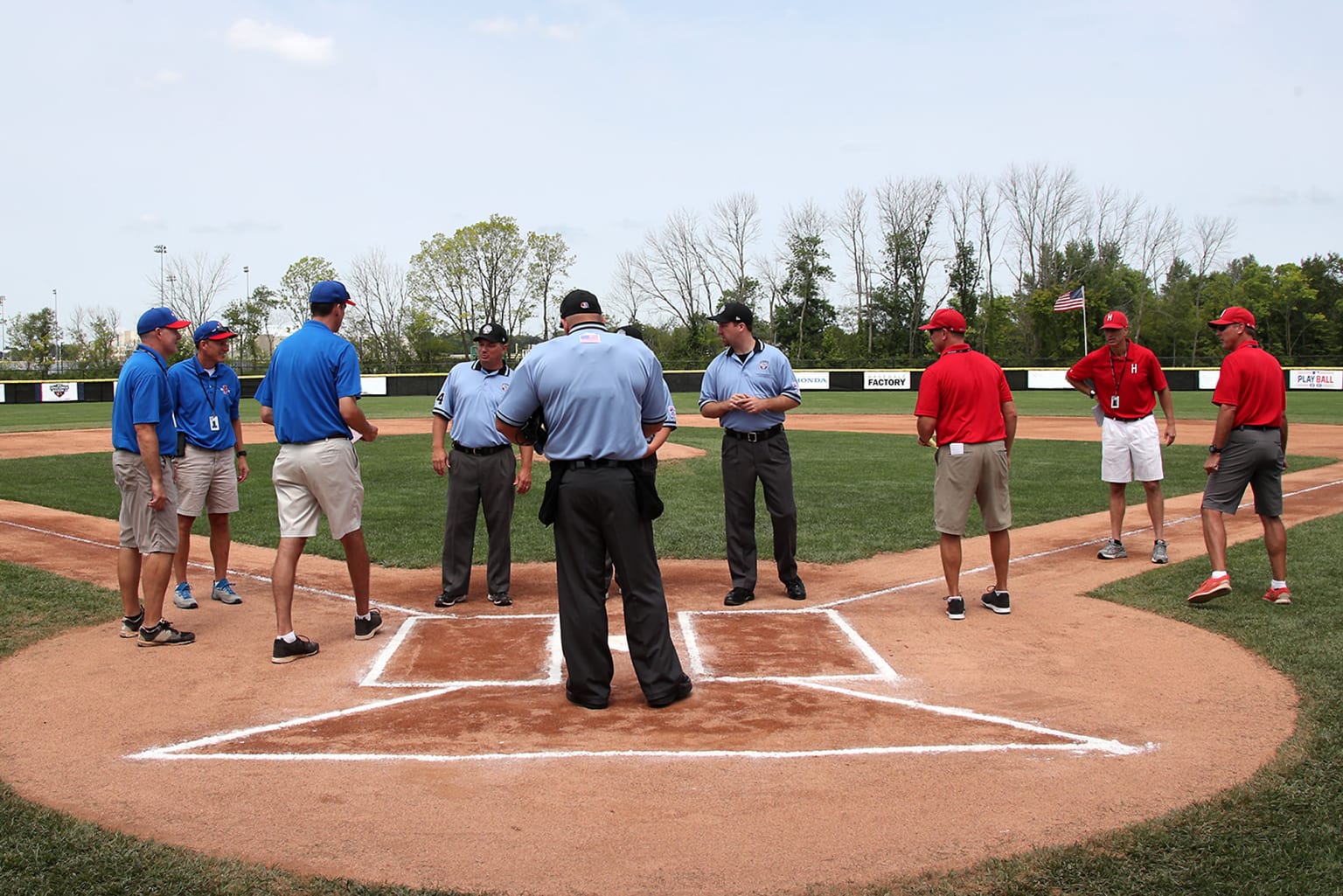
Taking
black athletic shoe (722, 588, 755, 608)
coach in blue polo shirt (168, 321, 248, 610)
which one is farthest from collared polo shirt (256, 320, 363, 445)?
black athletic shoe (722, 588, 755, 608)

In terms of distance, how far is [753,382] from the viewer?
713 centimetres

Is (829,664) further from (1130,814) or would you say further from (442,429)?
(442,429)

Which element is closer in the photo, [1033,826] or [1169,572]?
[1033,826]

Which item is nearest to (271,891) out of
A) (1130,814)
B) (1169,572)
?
(1130,814)

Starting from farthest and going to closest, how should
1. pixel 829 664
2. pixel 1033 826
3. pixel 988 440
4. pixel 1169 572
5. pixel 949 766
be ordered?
pixel 1169 572 < pixel 988 440 < pixel 829 664 < pixel 949 766 < pixel 1033 826

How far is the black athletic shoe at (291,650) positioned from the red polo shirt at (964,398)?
4057 millimetres

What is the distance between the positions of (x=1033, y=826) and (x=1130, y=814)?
1.28ft

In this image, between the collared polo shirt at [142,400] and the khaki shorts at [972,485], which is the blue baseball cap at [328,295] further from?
the khaki shorts at [972,485]

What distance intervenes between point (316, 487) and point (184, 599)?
209 centimetres

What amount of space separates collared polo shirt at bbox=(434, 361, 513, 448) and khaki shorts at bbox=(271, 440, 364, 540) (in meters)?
1.34

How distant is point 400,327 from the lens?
70.1m

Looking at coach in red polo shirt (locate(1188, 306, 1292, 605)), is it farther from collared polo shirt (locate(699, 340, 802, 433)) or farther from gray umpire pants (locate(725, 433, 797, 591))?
collared polo shirt (locate(699, 340, 802, 433))

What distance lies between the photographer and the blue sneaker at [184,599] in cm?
706

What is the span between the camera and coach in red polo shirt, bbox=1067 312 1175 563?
831 cm
